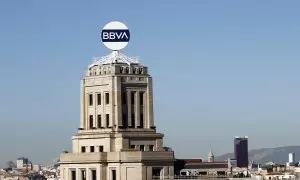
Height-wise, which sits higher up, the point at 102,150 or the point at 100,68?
the point at 100,68

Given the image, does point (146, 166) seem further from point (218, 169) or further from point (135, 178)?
point (218, 169)

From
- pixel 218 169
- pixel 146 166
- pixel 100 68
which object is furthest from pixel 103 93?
pixel 218 169

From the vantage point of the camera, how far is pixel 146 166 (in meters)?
140

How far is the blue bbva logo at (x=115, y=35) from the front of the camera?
145 m

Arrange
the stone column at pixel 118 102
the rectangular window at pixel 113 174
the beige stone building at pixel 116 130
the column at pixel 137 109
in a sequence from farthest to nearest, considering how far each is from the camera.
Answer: the column at pixel 137 109 → the stone column at pixel 118 102 → the rectangular window at pixel 113 174 → the beige stone building at pixel 116 130

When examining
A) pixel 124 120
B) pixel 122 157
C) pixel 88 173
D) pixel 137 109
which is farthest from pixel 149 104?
pixel 88 173

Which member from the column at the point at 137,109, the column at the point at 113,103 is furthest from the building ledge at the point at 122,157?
the column at the point at 137,109

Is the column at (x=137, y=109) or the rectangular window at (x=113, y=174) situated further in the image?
the column at (x=137, y=109)

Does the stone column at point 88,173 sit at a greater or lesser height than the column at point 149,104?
lesser

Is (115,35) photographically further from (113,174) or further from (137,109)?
(113,174)

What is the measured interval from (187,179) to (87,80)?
21664 millimetres

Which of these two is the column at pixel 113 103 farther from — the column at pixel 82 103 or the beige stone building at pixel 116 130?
the column at pixel 82 103

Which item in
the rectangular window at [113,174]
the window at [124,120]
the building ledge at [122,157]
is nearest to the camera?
the building ledge at [122,157]

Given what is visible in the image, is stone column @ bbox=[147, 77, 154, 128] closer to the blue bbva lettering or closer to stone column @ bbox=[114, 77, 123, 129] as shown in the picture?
stone column @ bbox=[114, 77, 123, 129]
